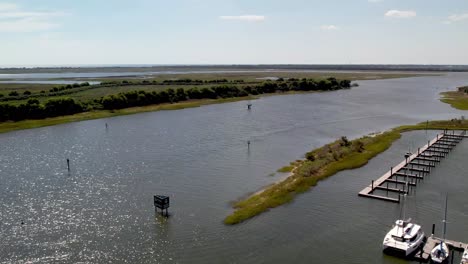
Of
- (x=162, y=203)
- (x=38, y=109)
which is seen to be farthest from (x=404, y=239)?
(x=38, y=109)

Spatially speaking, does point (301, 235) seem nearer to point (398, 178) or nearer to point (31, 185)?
point (398, 178)

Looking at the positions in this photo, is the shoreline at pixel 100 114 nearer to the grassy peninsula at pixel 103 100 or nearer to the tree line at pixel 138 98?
the grassy peninsula at pixel 103 100

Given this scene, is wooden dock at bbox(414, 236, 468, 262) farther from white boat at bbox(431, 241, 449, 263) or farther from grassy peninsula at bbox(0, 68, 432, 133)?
grassy peninsula at bbox(0, 68, 432, 133)

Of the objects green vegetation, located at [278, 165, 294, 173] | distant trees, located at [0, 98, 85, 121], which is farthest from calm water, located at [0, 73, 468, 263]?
distant trees, located at [0, 98, 85, 121]

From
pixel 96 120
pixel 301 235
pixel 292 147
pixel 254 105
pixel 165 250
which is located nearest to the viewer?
pixel 165 250

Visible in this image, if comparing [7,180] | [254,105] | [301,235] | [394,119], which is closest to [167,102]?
[254,105]

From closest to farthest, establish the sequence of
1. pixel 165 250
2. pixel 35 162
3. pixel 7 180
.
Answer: pixel 165 250 < pixel 7 180 < pixel 35 162
